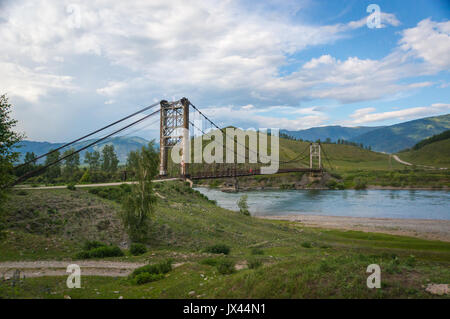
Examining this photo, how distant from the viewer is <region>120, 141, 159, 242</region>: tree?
16.8 m

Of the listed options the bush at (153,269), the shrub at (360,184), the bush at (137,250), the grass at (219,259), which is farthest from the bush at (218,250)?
the shrub at (360,184)

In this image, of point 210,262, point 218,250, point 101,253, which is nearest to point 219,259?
point 210,262

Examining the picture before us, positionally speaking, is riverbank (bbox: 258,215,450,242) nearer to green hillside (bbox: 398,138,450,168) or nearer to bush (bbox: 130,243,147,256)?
bush (bbox: 130,243,147,256)

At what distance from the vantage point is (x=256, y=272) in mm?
8352

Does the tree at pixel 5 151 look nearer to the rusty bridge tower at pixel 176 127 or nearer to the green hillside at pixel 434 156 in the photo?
the rusty bridge tower at pixel 176 127

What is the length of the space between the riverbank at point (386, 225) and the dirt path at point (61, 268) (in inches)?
1063

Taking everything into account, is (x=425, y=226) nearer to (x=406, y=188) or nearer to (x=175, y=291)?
(x=175, y=291)

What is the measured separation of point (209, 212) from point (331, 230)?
14194mm

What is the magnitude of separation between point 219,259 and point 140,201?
285 inches

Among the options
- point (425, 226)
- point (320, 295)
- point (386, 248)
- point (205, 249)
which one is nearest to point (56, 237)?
point (205, 249)

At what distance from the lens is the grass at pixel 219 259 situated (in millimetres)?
7289

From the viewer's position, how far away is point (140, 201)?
17141 mm

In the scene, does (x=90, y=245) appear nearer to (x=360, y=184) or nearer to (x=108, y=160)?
(x=108, y=160)

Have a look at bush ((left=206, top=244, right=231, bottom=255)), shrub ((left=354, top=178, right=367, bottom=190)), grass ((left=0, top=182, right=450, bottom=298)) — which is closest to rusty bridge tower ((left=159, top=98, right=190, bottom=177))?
grass ((left=0, top=182, right=450, bottom=298))
